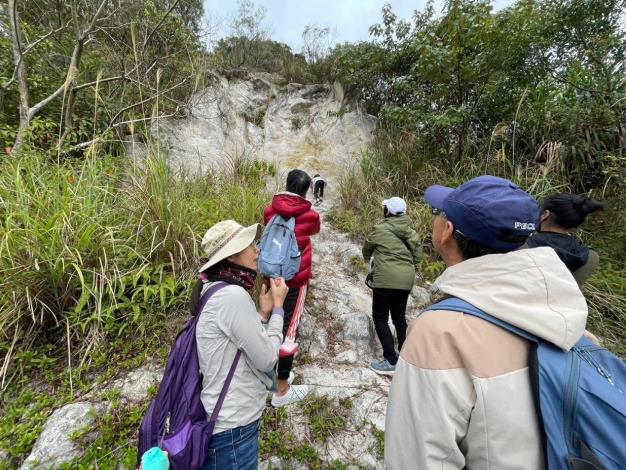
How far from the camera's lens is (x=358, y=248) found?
15.7 feet

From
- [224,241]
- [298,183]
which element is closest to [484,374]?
[224,241]

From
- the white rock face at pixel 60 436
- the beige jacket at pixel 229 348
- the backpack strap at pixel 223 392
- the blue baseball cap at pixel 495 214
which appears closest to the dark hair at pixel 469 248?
the blue baseball cap at pixel 495 214

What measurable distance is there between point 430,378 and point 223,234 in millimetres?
1076

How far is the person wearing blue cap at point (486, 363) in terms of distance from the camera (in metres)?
0.67

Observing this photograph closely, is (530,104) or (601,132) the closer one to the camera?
(601,132)

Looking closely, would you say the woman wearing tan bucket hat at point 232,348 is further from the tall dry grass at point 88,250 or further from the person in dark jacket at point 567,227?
the person in dark jacket at point 567,227

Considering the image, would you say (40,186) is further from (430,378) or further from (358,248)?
(358,248)

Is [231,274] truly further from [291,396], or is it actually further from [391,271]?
[391,271]

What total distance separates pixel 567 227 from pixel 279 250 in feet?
6.82

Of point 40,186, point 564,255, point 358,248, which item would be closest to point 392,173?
point 358,248

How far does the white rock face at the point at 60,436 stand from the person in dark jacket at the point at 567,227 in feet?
10.8

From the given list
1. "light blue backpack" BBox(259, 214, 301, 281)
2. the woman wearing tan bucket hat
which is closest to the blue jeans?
the woman wearing tan bucket hat

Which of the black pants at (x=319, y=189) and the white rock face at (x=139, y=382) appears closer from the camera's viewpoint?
the white rock face at (x=139, y=382)

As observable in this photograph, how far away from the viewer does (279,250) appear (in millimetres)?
2080
